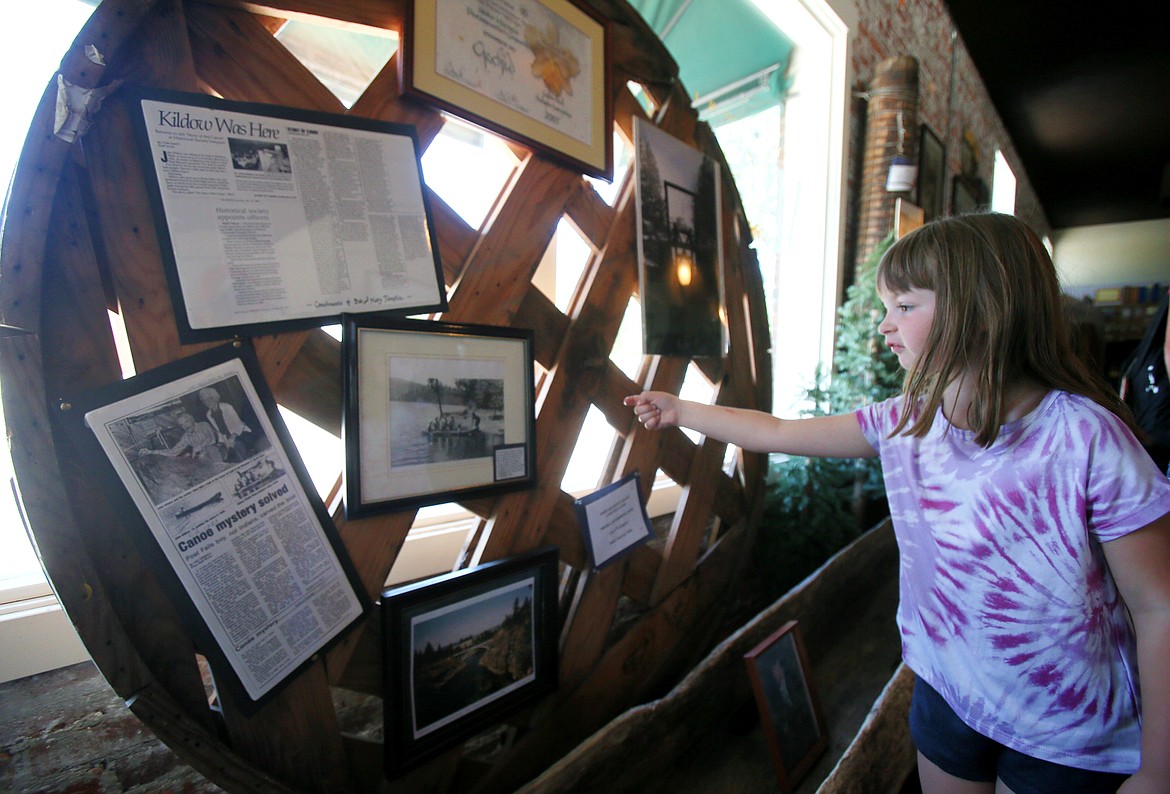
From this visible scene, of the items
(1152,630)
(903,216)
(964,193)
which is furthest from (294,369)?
(964,193)

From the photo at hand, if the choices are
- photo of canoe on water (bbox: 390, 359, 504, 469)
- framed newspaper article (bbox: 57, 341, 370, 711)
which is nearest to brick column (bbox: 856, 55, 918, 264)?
photo of canoe on water (bbox: 390, 359, 504, 469)

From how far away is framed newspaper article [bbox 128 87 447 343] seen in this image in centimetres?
71

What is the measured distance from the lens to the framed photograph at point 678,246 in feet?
4.60

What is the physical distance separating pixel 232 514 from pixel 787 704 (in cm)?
134

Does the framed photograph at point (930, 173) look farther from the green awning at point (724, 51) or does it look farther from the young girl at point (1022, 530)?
the young girl at point (1022, 530)

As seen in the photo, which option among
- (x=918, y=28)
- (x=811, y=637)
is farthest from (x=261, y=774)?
(x=918, y=28)

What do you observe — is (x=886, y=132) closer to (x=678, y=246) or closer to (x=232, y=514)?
(x=678, y=246)

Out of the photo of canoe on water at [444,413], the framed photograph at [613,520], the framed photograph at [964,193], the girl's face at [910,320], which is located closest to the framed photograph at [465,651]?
the framed photograph at [613,520]

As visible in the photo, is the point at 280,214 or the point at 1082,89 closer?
the point at 280,214

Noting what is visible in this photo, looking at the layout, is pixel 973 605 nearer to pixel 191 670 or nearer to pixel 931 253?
pixel 931 253

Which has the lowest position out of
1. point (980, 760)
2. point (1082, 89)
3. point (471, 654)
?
point (980, 760)

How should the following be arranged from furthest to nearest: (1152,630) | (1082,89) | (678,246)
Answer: (1082,89) → (678,246) → (1152,630)

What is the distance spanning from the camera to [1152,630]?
0.71 meters

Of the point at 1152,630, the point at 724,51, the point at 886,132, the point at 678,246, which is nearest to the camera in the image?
the point at 1152,630
